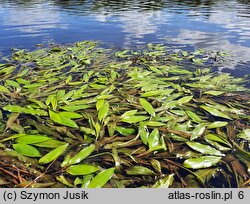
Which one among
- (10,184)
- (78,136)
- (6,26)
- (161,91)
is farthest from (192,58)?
Result: (6,26)

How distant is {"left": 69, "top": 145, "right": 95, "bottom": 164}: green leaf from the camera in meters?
2.45

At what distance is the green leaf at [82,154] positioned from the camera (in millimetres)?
2454

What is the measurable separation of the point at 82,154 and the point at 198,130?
134 centimetres

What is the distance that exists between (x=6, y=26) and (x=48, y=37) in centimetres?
271

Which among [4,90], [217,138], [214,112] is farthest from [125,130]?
[4,90]

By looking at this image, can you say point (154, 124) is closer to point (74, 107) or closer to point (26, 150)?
point (74, 107)

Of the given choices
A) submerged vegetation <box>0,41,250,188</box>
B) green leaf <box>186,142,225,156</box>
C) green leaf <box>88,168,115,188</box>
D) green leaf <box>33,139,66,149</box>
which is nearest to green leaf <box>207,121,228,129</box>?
submerged vegetation <box>0,41,250,188</box>

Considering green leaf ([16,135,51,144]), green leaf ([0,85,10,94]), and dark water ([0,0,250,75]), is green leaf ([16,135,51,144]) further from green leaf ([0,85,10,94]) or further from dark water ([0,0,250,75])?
dark water ([0,0,250,75])

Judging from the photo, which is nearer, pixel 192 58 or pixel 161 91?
pixel 161 91

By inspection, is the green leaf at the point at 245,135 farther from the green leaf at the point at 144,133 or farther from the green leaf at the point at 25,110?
the green leaf at the point at 25,110

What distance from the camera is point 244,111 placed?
3428 mm

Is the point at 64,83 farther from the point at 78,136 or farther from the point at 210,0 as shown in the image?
the point at 210,0

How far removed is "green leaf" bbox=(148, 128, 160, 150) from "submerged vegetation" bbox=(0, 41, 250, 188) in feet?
0.03

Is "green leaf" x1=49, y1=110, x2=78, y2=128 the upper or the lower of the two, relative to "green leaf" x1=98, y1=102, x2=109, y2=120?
upper
